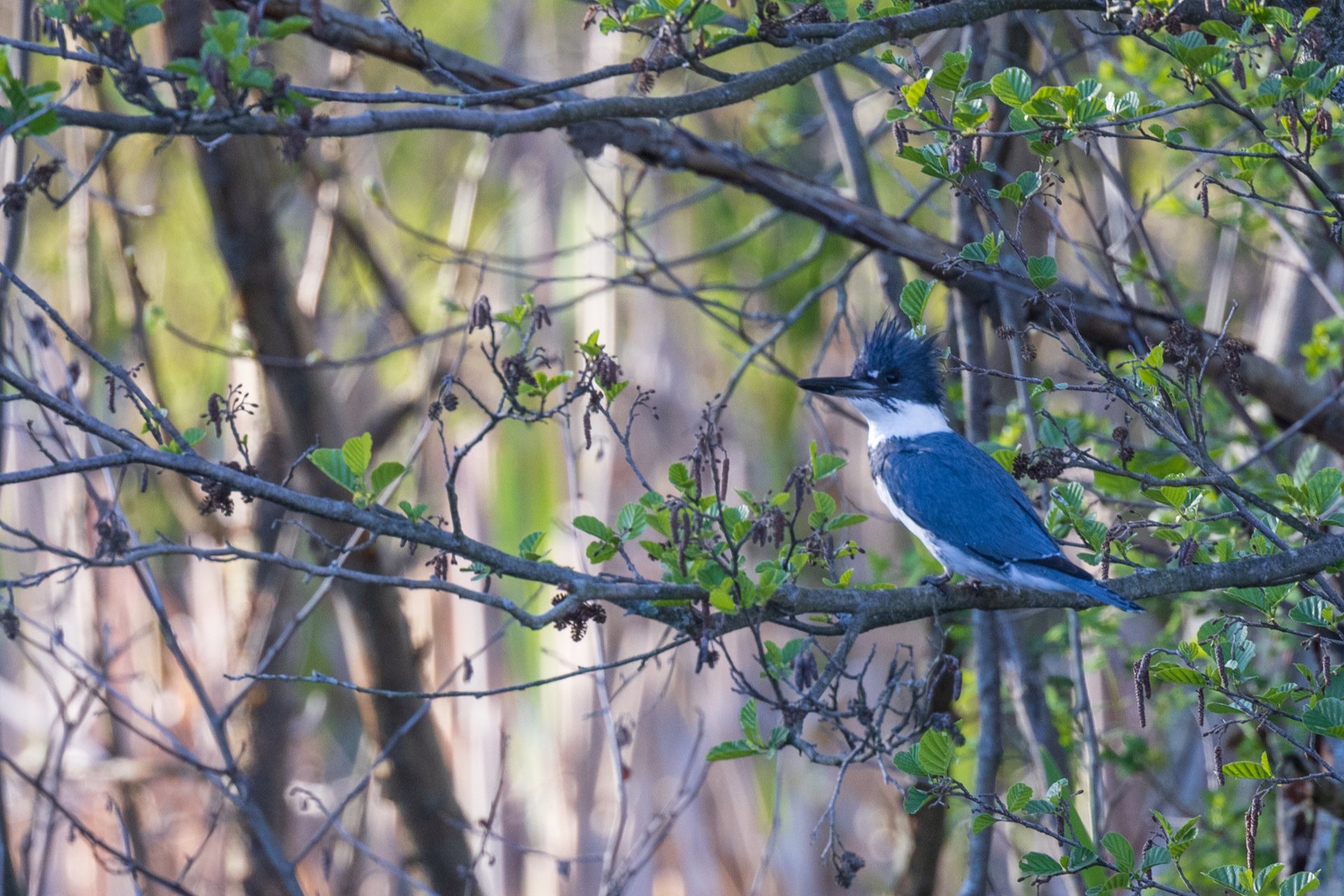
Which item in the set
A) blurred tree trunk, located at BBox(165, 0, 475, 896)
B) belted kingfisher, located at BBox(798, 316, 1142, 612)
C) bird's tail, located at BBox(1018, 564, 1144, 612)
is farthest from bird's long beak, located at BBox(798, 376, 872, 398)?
blurred tree trunk, located at BBox(165, 0, 475, 896)

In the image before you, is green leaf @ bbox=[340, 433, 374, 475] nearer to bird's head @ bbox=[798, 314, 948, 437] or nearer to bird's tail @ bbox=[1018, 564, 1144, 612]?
bird's tail @ bbox=[1018, 564, 1144, 612]

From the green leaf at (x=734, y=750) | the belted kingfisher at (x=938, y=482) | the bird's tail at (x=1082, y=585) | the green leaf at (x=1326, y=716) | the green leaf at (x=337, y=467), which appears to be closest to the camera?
the green leaf at (x=1326, y=716)

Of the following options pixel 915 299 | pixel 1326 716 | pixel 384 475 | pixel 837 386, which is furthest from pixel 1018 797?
pixel 837 386

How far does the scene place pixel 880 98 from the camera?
7.27 meters

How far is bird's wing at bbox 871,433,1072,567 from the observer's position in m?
3.21

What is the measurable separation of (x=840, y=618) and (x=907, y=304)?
70 cm

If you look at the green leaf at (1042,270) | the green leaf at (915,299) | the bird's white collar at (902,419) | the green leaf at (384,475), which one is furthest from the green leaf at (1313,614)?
the bird's white collar at (902,419)

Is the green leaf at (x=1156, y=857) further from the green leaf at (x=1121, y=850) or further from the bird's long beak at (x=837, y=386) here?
the bird's long beak at (x=837, y=386)

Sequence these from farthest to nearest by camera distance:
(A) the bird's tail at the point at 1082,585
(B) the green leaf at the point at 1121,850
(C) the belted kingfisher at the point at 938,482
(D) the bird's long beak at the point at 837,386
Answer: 1. (D) the bird's long beak at the point at 837,386
2. (C) the belted kingfisher at the point at 938,482
3. (A) the bird's tail at the point at 1082,585
4. (B) the green leaf at the point at 1121,850

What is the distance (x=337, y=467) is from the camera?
2160mm

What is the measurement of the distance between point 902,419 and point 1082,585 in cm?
124

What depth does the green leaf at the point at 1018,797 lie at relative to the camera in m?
2.08

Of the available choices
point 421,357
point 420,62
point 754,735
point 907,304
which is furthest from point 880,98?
point 754,735

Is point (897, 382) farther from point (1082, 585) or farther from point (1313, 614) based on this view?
point (1313, 614)
